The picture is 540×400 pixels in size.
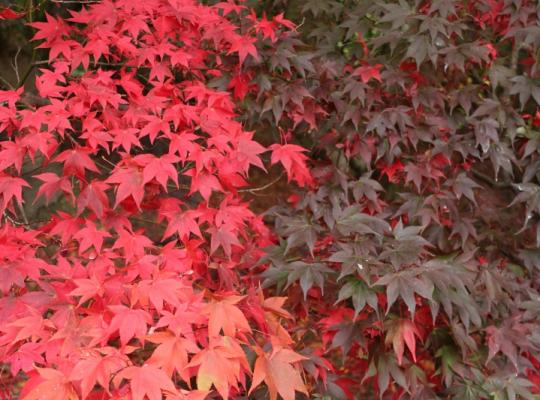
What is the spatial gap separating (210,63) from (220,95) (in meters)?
0.71

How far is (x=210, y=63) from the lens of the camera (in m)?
3.55

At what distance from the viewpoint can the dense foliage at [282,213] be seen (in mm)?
2145

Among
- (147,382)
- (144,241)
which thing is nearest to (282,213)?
(144,241)

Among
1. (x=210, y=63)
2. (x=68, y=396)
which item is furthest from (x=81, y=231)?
(x=210, y=63)

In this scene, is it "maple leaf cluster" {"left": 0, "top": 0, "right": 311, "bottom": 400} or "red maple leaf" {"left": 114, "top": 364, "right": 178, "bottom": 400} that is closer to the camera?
"red maple leaf" {"left": 114, "top": 364, "right": 178, "bottom": 400}

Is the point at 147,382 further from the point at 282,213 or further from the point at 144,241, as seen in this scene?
the point at 282,213

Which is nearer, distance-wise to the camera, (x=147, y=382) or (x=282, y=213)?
(x=147, y=382)

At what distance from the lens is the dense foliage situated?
7.04 ft

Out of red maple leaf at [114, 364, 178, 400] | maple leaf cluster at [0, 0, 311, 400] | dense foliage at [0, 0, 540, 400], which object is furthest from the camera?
dense foliage at [0, 0, 540, 400]

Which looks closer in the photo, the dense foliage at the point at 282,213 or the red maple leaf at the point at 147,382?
the red maple leaf at the point at 147,382

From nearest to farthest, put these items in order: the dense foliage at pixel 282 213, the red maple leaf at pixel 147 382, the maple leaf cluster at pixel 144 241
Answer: the red maple leaf at pixel 147 382, the maple leaf cluster at pixel 144 241, the dense foliage at pixel 282 213

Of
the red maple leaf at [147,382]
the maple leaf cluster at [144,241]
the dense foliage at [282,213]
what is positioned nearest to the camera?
the red maple leaf at [147,382]

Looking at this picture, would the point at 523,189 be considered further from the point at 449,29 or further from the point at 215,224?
the point at 215,224

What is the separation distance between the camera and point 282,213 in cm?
339
